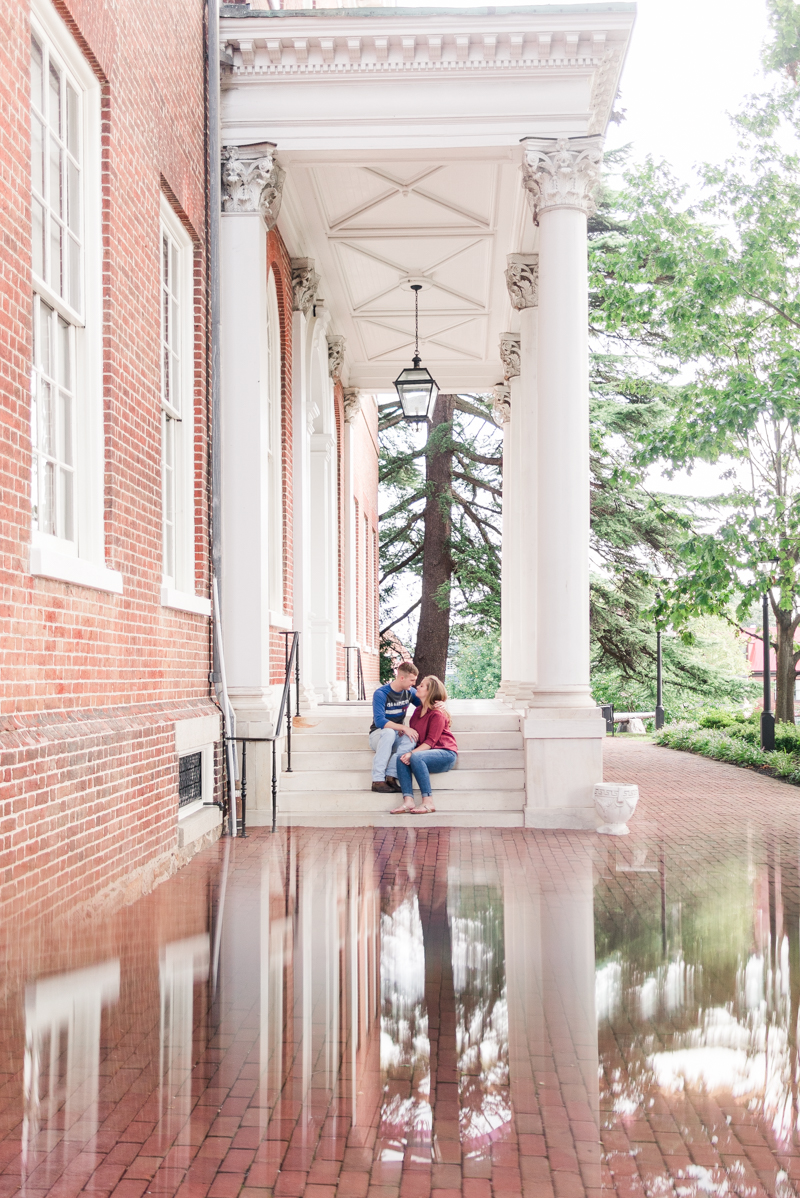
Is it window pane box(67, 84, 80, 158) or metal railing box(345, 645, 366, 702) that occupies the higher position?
window pane box(67, 84, 80, 158)

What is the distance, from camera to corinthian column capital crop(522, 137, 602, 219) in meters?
10.9

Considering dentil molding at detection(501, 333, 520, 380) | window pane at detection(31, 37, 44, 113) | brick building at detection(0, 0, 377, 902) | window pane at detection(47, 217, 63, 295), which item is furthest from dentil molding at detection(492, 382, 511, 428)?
window pane at detection(31, 37, 44, 113)

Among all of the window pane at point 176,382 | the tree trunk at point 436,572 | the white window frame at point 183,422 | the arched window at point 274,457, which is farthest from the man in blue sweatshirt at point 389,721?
the tree trunk at point 436,572

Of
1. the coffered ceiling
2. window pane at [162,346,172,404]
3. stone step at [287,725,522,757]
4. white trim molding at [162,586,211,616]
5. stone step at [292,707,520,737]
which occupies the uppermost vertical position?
the coffered ceiling

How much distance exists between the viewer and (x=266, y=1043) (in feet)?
14.1

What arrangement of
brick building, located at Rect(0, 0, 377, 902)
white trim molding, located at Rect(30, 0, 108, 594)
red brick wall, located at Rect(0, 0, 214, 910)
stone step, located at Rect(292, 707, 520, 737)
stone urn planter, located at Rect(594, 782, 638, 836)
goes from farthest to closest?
stone step, located at Rect(292, 707, 520, 737) → stone urn planter, located at Rect(594, 782, 638, 836) → white trim molding, located at Rect(30, 0, 108, 594) → brick building, located at Rect(0, 0, 377, 902) → red brick wall, located at Rect(0, 0, 214, 910)

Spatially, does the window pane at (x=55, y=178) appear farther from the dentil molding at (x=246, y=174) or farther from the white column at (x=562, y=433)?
the white column at (x=562, y=433)

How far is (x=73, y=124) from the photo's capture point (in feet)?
23.7

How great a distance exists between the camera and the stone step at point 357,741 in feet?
38.6

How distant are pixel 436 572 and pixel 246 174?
18377 millimetres

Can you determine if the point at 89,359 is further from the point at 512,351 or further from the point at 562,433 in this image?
the point at 512,351

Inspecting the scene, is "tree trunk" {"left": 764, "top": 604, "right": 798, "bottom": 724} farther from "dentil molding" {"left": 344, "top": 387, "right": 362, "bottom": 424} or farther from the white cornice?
the white cornice

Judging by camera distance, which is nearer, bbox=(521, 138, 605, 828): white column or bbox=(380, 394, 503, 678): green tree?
bbox=(521, 138, 605, 828): white column

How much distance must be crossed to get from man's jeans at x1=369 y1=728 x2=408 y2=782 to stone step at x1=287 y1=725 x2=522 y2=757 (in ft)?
2.26
